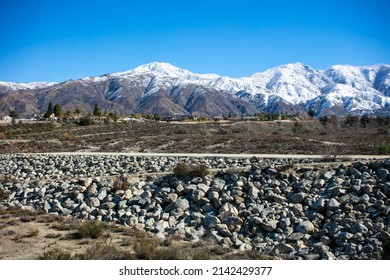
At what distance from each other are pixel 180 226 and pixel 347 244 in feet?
15.4

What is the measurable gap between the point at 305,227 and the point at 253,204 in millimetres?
2315

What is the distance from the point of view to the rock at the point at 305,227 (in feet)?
34.3

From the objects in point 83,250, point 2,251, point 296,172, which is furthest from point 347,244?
point 2,251

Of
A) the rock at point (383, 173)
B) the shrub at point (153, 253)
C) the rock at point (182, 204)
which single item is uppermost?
the rock at point (383, 173)

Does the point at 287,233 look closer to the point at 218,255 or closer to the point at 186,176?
the point at 218,255

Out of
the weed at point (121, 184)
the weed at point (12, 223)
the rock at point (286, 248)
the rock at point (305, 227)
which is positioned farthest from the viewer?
the weed at point (121, 184)

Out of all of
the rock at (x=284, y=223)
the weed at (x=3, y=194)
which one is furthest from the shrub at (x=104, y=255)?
the weed at (x=3, y=194)

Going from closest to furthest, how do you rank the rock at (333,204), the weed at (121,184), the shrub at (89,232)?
the shrub at (89,232)
the rock at (333,204)
the weed at (121,184)

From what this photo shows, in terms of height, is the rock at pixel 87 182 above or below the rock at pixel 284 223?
above

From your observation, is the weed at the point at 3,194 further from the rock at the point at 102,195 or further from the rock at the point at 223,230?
the rock at the point at 223,230

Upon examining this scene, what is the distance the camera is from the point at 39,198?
14500mm

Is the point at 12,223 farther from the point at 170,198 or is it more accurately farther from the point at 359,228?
the point at 359,228

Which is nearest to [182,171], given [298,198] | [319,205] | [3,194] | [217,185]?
[217,185]

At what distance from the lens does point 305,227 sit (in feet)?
34.6
